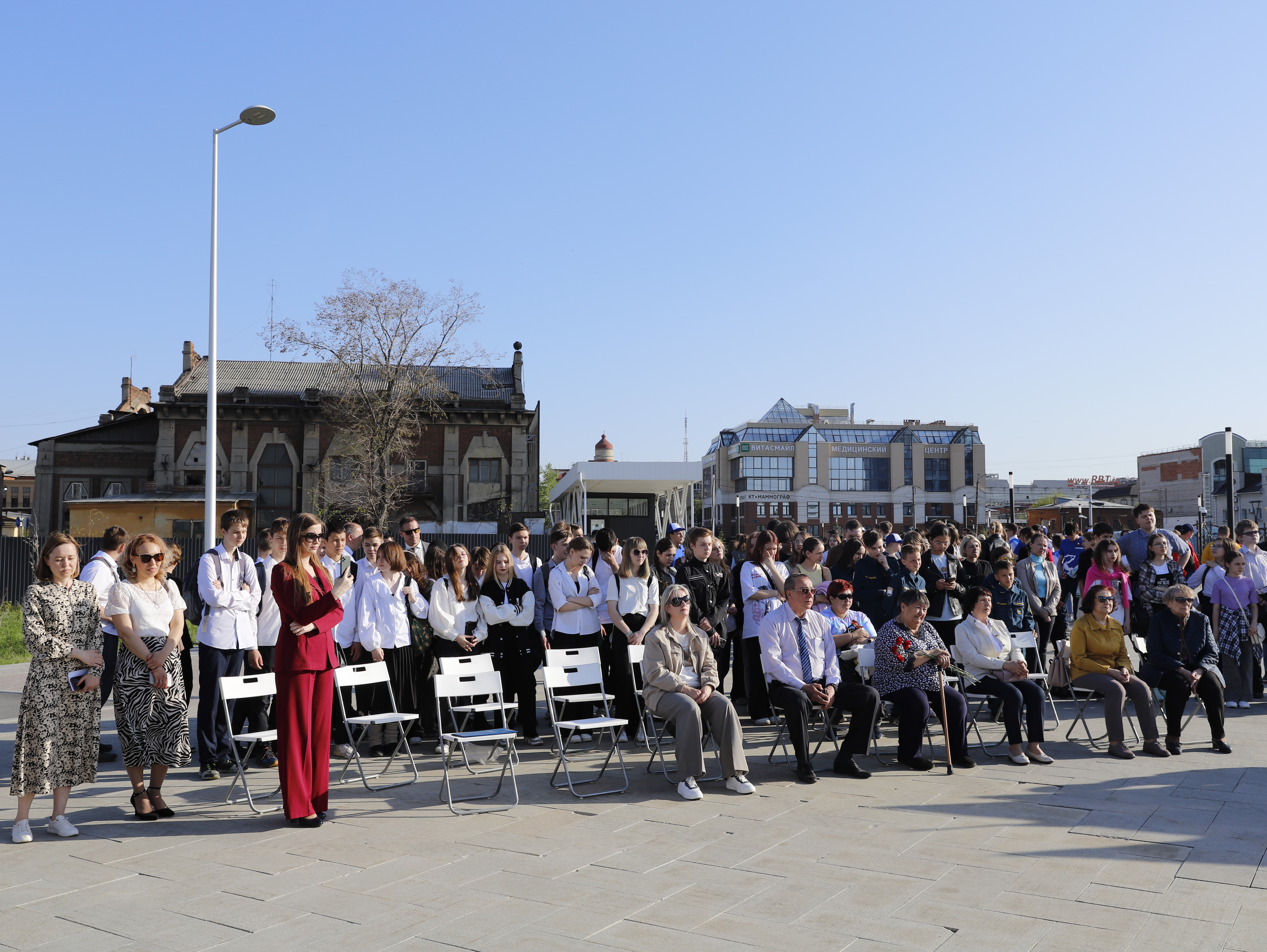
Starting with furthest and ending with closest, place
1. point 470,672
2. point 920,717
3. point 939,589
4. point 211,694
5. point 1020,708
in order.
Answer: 1. point 939,589
2. point 1020,708
3. point 920,717
4. point 470,672
5. point 211,694

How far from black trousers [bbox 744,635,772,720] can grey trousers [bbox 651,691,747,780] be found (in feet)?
7.84

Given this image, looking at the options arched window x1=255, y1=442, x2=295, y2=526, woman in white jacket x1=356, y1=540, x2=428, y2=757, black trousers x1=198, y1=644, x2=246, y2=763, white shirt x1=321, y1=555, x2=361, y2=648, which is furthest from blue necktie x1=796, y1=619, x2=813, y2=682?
arched window x1=255, y1=442, x2=295, y2=526

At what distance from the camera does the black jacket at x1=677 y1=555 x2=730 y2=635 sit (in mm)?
9719

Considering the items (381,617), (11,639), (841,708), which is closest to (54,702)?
(381,617)

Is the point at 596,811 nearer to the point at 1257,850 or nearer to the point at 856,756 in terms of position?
the point at 856,756

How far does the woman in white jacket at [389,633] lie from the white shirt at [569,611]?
130 centimetres

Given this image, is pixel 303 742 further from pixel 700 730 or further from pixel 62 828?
pixel 700 730

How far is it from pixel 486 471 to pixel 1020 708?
38037 mm

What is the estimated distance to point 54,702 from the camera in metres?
5.99

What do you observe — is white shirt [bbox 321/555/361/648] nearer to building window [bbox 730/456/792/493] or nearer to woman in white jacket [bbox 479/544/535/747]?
woman in white jacket [bbox 479/544/535/747]

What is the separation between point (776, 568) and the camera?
395 inches

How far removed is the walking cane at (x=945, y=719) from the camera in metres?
7.68

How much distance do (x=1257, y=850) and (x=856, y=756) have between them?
3.30 meters

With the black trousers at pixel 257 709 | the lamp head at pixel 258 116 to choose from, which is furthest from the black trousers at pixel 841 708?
the lamp head at pixel 258 116
